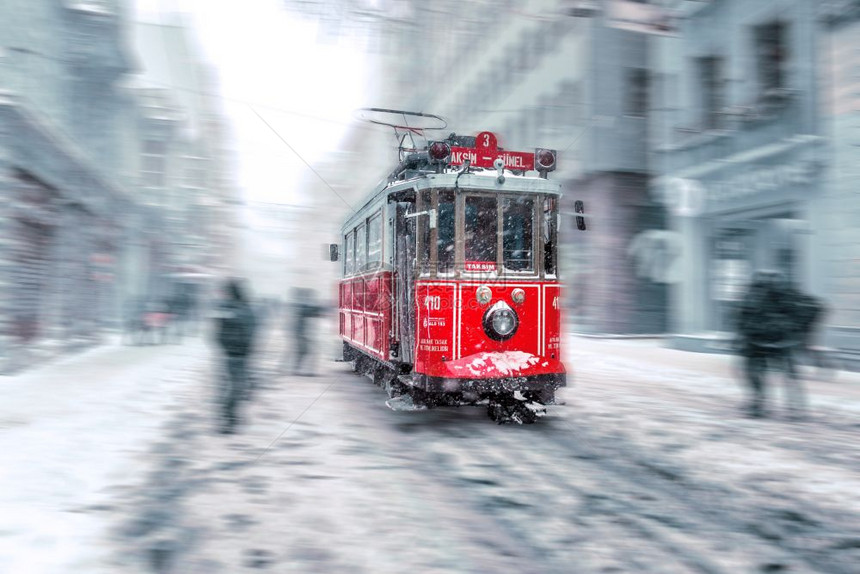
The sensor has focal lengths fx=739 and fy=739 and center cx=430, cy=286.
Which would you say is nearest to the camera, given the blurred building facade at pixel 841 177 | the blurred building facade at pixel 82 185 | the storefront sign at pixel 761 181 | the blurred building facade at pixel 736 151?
the blurred building facade at pixel 82 185

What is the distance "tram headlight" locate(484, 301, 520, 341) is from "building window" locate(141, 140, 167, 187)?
1550 centimetres

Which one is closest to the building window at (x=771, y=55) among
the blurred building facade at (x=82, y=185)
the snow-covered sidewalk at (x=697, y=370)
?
the snow-covered sidewalk at (x=697, y=370)

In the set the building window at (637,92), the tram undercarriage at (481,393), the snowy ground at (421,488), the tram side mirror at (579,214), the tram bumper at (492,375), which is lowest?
the snowy ground at (421,488)

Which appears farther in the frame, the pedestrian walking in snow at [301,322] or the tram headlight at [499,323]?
the pedestrian walking in snow at [301,322]

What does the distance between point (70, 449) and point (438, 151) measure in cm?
507

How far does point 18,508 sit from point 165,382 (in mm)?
7852

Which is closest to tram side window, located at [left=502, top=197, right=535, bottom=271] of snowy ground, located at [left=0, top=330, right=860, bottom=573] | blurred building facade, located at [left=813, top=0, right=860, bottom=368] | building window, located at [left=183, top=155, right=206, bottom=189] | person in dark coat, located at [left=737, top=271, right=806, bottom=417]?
snowy ground, located at [left=0, top=330, right=860, bottom=573]

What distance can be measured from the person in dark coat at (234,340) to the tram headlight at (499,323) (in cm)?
271

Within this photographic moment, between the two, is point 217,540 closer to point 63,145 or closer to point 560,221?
point 560,221

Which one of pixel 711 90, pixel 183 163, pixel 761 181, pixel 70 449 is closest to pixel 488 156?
pixel 70 449

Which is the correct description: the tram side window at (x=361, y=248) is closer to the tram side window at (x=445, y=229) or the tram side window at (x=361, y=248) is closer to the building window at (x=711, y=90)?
the tram side window at (x=445, y=229)

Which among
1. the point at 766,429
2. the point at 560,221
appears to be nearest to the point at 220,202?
the point at 560,221

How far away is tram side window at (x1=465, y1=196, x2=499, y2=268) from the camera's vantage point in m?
8.90

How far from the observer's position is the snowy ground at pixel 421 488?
14.5 feet
